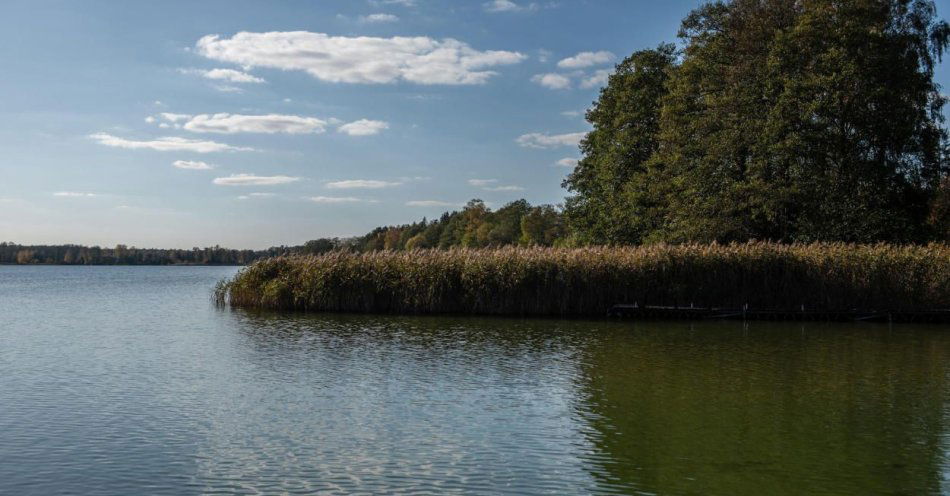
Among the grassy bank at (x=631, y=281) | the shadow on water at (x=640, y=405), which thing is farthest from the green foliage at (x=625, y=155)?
the shadow on water at (x=640, y=405)

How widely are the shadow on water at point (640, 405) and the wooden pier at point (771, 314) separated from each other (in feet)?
16.9

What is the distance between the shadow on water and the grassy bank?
540cm

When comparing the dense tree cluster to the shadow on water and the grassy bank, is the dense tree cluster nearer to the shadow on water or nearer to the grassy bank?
the grassy bank

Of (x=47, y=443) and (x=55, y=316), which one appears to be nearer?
(x=47, y=443)

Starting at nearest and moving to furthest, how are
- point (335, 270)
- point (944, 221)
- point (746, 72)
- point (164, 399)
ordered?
point (164, 399) → point (335, 270) → point (746, 72) → point (944, 221)

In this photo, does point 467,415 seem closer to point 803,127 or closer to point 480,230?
point 803,127

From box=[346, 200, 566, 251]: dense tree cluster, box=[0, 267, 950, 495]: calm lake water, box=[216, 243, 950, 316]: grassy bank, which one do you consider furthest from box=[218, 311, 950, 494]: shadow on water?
box=[346, 200, 566, 251]: dense tree cluster

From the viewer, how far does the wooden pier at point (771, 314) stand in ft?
90.2

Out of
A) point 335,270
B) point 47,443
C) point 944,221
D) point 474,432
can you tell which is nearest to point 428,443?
point 474,432

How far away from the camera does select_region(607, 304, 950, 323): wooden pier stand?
27.5 meters

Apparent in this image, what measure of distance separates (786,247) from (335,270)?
16.8m

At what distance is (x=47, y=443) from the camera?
948cm

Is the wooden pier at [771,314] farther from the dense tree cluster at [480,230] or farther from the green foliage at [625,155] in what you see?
the dense tree cluster at [480,230]

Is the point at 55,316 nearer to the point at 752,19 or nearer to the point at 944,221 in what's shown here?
the point at 752,19
